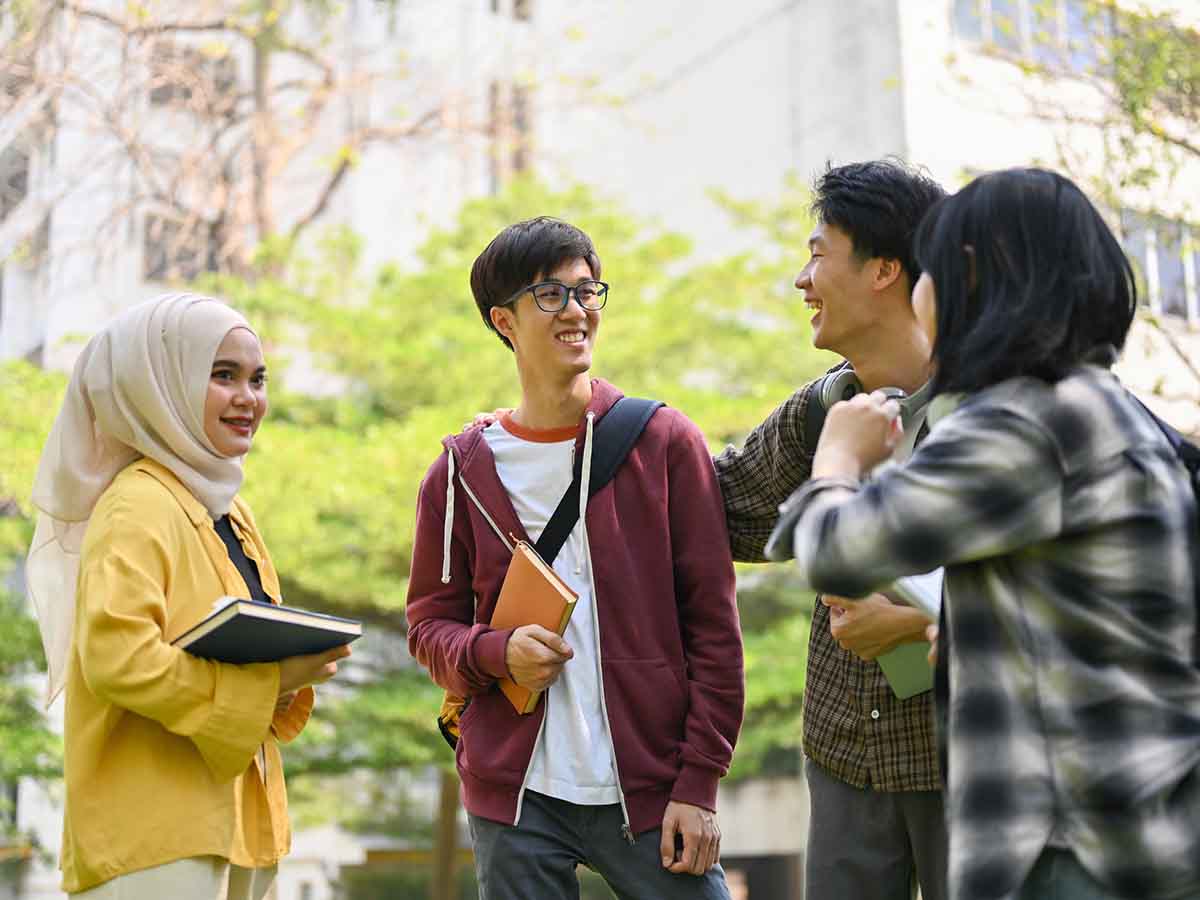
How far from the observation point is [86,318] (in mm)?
9367

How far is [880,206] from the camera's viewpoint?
2.38m

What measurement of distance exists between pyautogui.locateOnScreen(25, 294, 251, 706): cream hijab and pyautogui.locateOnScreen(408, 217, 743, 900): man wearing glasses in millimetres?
417

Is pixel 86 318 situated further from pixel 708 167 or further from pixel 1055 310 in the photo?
pixel 1055 310

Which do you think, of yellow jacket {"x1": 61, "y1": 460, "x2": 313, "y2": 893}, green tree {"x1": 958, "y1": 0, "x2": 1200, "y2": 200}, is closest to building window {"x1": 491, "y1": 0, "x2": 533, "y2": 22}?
green tree {"x1": 958, "y1": 0, "x2": 1200, "y2": 200}

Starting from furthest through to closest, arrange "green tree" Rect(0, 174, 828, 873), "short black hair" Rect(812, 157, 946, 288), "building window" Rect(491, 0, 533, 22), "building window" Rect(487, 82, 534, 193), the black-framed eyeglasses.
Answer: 1. "building window" Rect(491, 0, 533, 22)
2. "building window" Rect(487, 82, 534, 193)
3. "green tree" Rect(0, 174, 828, 873)
4. the black-framed eyeglasses
5. "short black hair" Rect(812, 157, 946, 288)

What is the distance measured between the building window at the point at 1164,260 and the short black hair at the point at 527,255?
350 cm

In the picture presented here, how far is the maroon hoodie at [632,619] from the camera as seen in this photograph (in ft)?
7.46

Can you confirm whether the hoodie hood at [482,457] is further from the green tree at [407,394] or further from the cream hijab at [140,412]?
the green tree at [407,394]

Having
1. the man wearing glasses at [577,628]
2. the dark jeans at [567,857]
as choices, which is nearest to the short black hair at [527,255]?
the man wearing glasses at [577,628]

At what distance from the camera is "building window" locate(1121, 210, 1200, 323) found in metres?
6.60

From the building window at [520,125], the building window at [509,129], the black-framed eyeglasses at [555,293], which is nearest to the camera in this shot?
the black-framed eyeglasses at [555,293]

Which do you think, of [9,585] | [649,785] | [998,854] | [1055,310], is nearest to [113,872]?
[649,785]

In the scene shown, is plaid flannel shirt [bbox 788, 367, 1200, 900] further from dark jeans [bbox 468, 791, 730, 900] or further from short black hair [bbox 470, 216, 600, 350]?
short black hair [bbox 470, 216, 600, 350]

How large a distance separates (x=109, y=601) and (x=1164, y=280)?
8.27m
